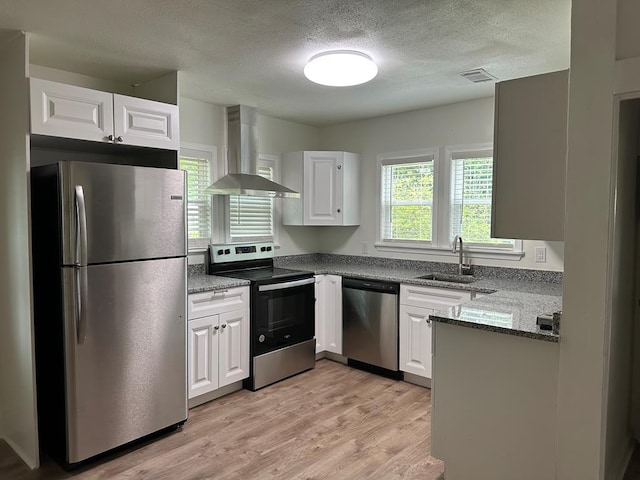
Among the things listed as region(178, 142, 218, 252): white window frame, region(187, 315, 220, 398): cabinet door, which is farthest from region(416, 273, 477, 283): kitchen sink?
region(178, 142, 218, 252): white window frame

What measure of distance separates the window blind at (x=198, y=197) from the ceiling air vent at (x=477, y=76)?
87.7 inches

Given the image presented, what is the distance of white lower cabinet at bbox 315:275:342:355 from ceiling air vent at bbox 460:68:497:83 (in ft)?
6.55

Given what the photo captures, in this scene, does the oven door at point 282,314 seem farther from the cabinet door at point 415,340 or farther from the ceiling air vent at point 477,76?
the ceiling air vent at point 477,76

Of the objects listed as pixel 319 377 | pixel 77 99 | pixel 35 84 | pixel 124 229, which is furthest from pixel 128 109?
pixel 319 377

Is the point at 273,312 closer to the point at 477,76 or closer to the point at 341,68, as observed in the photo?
the point at 341,68

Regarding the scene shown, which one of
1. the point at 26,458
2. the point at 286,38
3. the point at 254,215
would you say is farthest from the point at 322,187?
the point at 26,458

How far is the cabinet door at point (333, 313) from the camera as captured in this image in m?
4.10

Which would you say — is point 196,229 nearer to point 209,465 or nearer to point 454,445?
point 209,465

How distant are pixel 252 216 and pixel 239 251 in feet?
1.37

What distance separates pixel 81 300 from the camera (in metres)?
2.38

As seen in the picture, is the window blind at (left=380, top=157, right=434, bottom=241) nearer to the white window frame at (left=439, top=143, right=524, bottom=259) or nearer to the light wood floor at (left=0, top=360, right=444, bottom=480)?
the white window frame at (left=439, top=143, right=524, bottom=259)

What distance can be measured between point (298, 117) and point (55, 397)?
3.17m

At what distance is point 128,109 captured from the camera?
2.72 m

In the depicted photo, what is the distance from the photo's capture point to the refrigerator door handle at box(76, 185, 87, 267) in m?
2.33
